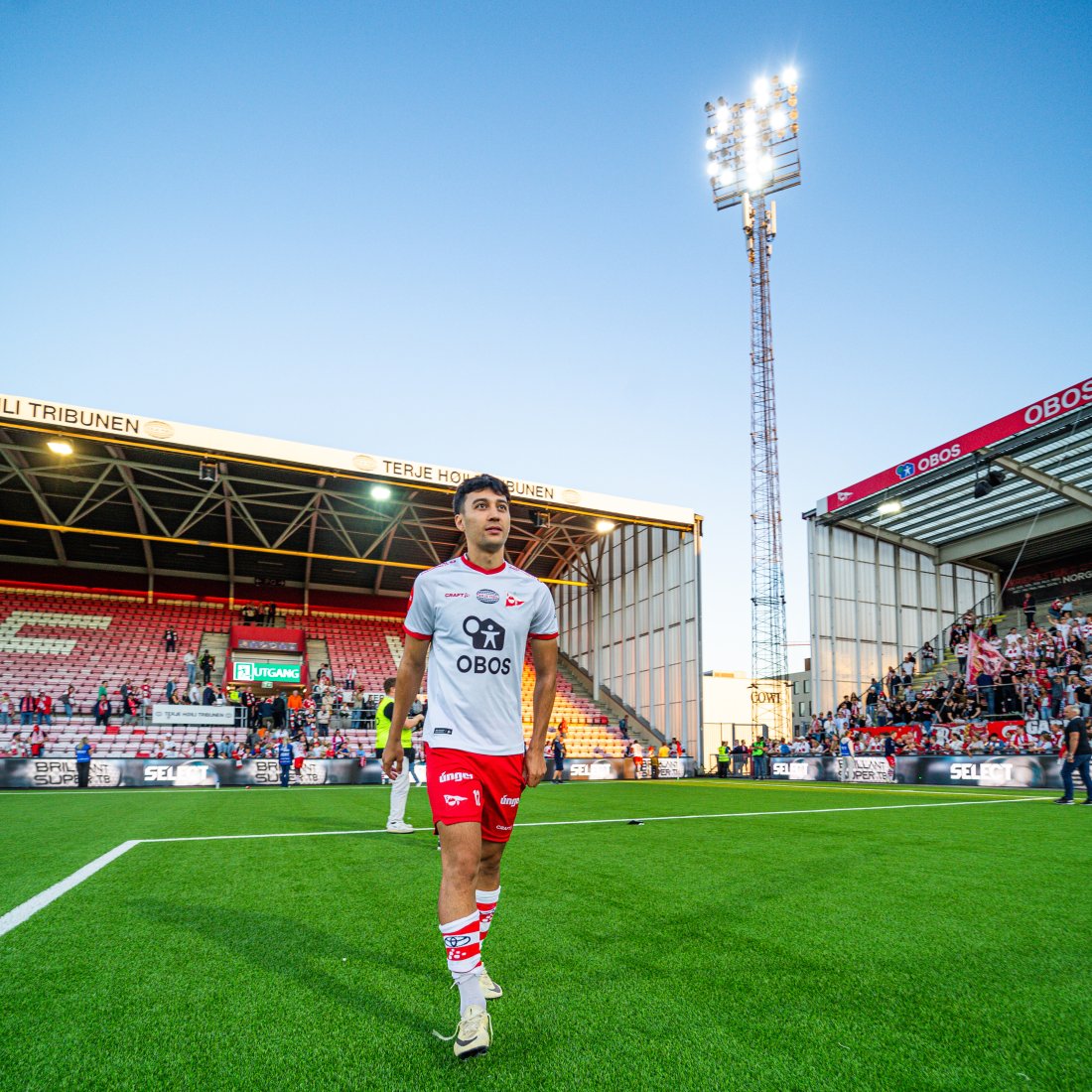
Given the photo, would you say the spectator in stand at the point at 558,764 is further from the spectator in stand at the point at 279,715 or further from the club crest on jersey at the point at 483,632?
the club crest on jersey at the point at 483,632

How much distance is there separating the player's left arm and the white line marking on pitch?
3.06 meters

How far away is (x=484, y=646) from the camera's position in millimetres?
3238

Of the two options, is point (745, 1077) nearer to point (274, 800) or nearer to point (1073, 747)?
point (1073, 747)

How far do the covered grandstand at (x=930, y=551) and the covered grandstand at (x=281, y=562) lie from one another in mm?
6416

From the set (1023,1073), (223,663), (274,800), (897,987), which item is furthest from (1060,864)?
(223,663)

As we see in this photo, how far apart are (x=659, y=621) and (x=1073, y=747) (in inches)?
822

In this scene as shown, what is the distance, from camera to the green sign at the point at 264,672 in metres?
31.9

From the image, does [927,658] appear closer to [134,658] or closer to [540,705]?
[134,658]

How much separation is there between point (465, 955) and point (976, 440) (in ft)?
86.8

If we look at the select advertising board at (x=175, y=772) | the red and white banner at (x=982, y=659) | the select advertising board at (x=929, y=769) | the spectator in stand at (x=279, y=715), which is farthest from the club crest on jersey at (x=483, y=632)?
the spectator in stand at (x=279, y=715)

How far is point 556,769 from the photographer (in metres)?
25.5

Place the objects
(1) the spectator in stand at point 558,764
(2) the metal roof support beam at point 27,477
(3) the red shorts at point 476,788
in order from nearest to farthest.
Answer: (3) the red shorts at point 476,788 < (1) the spectator in stand at point 558,764 < (2) the metal roof support beam at point 27,477

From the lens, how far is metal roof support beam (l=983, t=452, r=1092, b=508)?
25359 mm

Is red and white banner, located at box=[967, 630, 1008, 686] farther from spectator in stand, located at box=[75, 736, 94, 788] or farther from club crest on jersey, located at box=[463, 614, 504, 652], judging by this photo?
spectator in stand, located at box=[75, 736, 94, 788]
